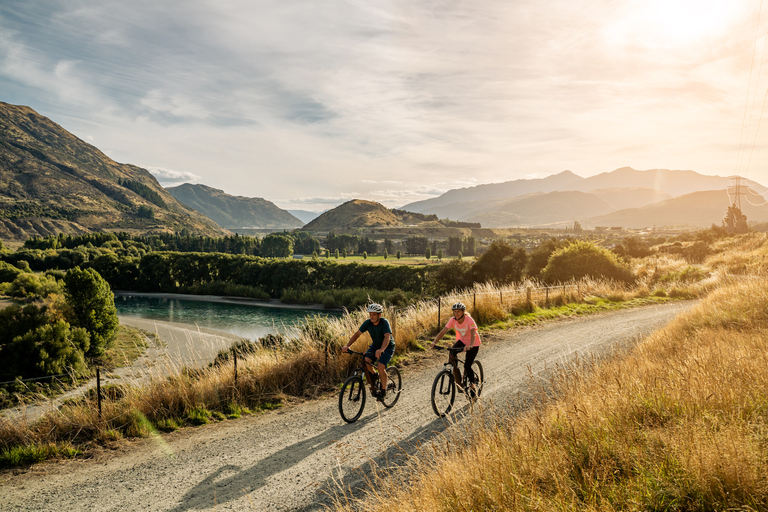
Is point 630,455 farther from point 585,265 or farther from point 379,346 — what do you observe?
point 585,265

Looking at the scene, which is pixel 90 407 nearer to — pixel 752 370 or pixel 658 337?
pixel 752 370

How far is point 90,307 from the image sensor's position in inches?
1419

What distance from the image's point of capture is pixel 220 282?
73.0 metres

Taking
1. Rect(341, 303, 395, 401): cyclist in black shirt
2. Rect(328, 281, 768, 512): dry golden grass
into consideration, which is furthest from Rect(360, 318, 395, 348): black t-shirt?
Rect(328, 281, 768, 512): dry golden grass

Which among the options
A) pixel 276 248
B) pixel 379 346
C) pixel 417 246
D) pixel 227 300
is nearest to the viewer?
pixel 379 346

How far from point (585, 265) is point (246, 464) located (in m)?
27.4

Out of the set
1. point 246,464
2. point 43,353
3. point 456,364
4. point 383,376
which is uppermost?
point 456,364

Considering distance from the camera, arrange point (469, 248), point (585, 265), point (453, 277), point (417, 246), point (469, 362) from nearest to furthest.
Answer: point (469, 362) < point (585, 265) < point (453, 277) < point (469, 248) < point (417, 246)

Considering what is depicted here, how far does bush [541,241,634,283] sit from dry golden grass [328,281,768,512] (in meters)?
23.8

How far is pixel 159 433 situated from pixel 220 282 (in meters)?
70.4

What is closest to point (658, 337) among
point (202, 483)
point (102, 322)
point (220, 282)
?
point (202, 483)

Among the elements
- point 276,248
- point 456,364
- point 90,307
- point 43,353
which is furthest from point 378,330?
point 276,248

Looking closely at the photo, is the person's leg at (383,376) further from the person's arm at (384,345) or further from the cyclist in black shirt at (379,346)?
the person's arm at (384,345)

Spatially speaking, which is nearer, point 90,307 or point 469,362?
point 469,362
